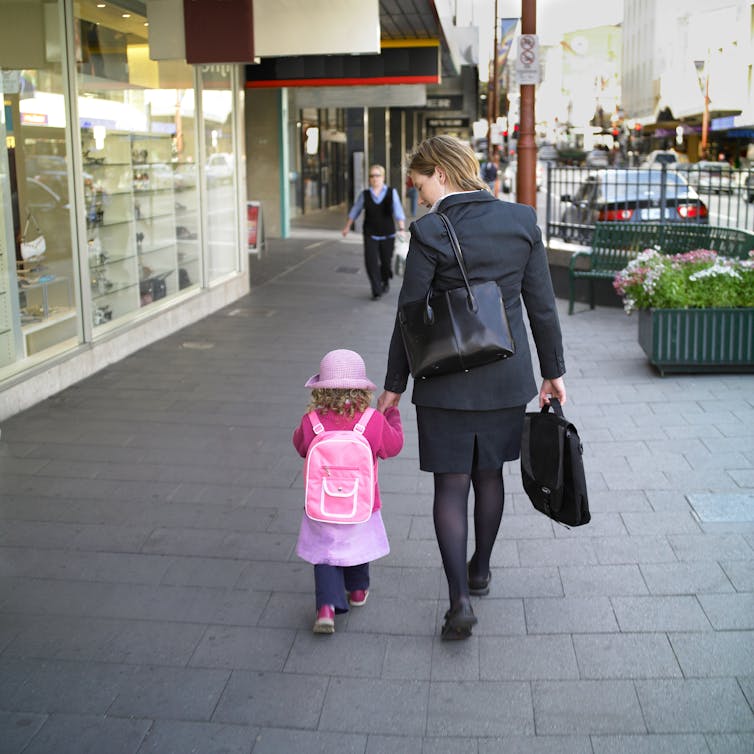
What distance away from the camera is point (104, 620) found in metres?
4.21

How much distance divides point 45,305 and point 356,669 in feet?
18.3

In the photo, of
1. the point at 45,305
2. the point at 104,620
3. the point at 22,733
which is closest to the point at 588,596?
the point at 104,620

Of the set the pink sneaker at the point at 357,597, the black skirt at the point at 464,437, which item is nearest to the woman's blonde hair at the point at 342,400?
the black skirt at the point at 464,437

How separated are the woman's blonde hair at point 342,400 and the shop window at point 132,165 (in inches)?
222

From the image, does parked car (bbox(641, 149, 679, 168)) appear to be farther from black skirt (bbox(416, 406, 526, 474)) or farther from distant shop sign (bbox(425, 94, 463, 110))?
black skirt (bbox(416, 406, 526, 474))

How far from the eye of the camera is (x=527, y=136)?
12789 mm

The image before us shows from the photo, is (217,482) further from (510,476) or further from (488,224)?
(488,224)

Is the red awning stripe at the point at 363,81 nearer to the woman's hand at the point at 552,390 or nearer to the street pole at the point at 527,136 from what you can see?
the street pole at the point at 527,136

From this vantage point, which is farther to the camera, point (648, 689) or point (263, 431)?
point (263, 431)

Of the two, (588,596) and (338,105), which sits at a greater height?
(338,105)

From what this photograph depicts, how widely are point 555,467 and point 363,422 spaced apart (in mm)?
722

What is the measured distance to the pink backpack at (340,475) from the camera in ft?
12.6

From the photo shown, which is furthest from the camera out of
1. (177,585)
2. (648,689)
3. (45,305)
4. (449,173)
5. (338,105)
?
(338,105)

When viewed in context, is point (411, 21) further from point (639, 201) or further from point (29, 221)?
point (29, 221)
